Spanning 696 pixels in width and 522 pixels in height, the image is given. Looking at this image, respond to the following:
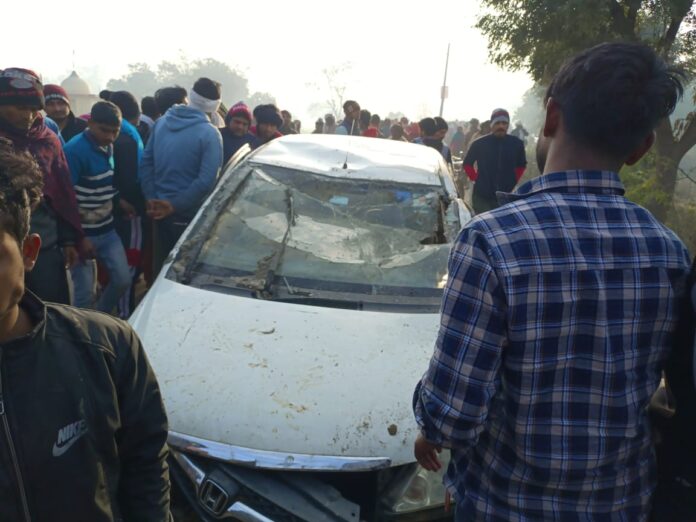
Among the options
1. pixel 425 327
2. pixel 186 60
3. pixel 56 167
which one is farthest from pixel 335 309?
pixel 186 60

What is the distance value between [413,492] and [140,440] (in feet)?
3.40

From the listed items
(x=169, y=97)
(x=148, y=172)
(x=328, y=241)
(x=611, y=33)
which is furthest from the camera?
(x=611, y=33)

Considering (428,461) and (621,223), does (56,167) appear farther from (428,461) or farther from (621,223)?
(621,223)

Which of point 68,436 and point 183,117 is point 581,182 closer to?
point 68,436

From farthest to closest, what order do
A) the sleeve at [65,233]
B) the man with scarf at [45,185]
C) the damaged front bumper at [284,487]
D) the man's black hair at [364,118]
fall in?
the man's black hair at [364,118] < the sleeve at [65,233] < the man with scarf at [45,185] < the damaged front bumper at [284,487]

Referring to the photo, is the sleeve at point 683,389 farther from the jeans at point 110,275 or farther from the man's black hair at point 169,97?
the man's black hair at point 169,97

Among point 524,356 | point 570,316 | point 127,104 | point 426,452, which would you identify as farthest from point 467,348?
point 127,104

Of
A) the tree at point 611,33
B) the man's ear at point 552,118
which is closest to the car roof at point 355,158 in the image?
the man's ear at point 552,118

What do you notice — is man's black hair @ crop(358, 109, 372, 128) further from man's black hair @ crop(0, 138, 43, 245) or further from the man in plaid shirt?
man's black hair @ crop(0, 138, 43, 245)

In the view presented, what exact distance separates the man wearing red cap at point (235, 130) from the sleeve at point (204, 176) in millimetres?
1282

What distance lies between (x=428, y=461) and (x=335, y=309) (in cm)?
122

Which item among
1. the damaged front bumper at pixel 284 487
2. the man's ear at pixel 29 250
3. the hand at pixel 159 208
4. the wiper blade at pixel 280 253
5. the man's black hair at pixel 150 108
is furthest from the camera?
the man's black hair at pixel 150 108

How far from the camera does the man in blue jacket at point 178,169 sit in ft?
13.7

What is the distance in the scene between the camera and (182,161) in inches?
166
